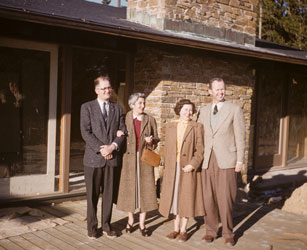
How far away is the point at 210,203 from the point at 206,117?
1038 mm

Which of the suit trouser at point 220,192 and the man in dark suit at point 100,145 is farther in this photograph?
the suit trouser at point 220,192

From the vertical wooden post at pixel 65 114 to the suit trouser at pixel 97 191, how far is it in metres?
1.97

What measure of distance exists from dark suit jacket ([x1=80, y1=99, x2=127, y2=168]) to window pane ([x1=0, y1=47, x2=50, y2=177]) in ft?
6.66

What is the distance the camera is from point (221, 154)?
4676 mm

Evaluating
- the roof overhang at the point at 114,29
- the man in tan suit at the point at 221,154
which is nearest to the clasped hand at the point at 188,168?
the man in tan suit at the point at 221,154

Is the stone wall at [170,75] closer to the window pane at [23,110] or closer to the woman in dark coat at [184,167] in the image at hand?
the window pane at [23,110]

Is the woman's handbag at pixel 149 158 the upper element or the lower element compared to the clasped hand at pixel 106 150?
lower

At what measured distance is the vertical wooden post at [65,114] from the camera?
652cm

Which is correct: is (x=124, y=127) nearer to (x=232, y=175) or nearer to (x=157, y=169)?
(x=232, y=175)

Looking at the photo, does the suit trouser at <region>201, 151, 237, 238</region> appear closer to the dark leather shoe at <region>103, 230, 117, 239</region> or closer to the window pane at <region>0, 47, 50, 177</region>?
the dark leather shoe at <region>103, 230, 117, 239</region>

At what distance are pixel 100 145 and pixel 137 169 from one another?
1.92ft

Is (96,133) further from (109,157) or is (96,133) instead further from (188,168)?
(188,168)

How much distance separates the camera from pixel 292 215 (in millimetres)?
6281

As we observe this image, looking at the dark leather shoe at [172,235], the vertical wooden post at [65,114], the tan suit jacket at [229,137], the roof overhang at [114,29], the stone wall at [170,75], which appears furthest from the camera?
the stone wall at [170,75]
